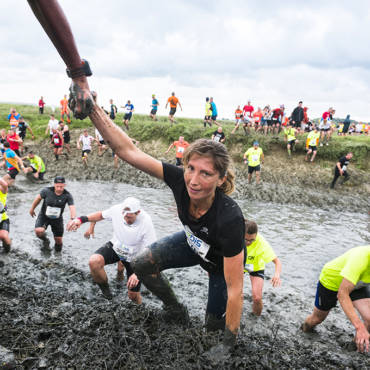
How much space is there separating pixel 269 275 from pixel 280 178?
37.0 feet

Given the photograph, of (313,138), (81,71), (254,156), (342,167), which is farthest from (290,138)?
(81,71)

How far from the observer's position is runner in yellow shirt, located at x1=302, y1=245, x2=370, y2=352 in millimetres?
3264

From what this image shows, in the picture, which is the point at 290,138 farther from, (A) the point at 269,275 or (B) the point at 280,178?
(A) the point at 269,275

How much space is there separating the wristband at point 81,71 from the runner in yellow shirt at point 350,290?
3.60 meters

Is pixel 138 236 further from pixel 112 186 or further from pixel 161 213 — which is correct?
pixel 112 186

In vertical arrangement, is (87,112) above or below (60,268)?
above

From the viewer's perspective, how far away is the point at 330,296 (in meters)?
4.20

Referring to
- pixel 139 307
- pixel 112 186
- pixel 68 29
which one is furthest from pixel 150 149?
pixel 68 29

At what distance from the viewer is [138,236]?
4.95 metres

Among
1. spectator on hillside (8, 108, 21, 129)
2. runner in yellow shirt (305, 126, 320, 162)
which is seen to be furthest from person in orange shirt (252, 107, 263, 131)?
spectator on hillside (8, 108, 21, 129)

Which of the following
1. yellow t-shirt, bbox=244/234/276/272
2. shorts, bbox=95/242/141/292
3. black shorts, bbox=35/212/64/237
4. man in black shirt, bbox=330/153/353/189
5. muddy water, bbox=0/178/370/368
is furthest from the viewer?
man in black shirt, bbox=330/153/353/189

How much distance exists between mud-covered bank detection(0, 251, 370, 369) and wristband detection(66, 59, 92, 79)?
2472mm

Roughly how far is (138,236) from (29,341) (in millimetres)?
2233

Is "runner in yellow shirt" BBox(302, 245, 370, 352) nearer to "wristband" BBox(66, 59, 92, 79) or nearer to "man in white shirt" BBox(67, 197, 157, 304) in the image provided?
"man in white shirt" BBox(67, 197, 157, 304)
